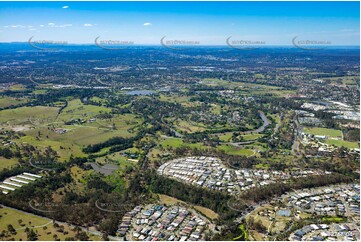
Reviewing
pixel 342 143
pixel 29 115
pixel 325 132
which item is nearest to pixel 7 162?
pixel 29 115

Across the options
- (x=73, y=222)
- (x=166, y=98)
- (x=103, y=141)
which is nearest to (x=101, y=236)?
(x=73, y=222)

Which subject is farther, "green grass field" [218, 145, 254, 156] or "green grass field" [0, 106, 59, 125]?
"green grass field" [0, 106, 59, 125]

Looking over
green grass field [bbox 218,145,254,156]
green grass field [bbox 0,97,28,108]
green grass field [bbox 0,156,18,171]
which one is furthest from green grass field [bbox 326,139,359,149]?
green grass field [bbox 0,97,28,108]

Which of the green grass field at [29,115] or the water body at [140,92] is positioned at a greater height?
the water body at [140,92]

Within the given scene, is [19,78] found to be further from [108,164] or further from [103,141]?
[108,164]

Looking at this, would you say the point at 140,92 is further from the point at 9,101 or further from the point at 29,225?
the point at 29,225

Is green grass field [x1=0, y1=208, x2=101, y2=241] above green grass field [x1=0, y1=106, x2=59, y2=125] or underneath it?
underneath

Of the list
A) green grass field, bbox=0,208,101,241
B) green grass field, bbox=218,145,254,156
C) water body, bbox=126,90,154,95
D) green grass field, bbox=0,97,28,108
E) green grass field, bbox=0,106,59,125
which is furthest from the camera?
water body, bbox=126,90,154,95

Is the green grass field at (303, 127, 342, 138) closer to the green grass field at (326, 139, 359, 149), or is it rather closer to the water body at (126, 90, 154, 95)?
the green grass field at (326, 139, 359, 149)

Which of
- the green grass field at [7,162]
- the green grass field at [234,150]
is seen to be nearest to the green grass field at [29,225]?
the green grass field at [7,162]

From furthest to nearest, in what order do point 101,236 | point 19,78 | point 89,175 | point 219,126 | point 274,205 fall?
1. point 19,78
2. point 219,126
3. point 89,175
4. point 274,205
5. point 101,236

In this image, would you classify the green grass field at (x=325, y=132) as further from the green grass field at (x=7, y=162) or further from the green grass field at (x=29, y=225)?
the green grass field at (x=7, y=162)
